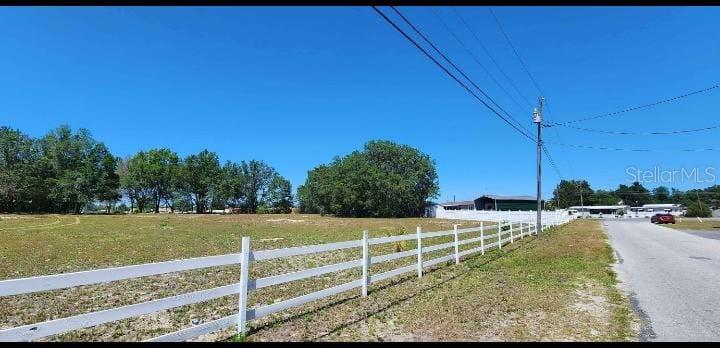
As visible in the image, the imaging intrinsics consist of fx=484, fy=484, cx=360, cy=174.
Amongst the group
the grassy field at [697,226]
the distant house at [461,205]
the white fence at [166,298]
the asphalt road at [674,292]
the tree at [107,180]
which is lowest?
the asphalt road at [674,292]

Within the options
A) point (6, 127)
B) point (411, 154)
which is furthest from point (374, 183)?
point (6, 127)

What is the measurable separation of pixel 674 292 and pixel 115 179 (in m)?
101

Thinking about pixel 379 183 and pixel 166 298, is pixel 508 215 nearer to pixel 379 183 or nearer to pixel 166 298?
pixel 379 183

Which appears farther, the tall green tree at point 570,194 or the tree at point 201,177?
the tall green tree at point 570,194

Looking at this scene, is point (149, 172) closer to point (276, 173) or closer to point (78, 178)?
point (78, 178)

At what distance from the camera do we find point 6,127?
82.2 m

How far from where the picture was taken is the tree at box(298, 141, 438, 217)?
81.8 meters

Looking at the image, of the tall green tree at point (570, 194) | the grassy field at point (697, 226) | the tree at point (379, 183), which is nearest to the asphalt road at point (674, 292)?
the grassy field at point (697, 226)

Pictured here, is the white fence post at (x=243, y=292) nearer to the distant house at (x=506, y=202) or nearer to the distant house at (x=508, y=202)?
the distant house at (x=506, y=202)

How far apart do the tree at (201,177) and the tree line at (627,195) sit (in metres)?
91.4

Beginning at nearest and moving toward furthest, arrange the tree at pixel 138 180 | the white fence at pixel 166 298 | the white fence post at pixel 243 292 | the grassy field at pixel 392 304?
the white fence at pixel 166 298 < the white fence post at pixel 243 292 < the grassy field at pixel 392 304 < the tree at pixel 138 180

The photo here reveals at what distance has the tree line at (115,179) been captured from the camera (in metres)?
79.6
